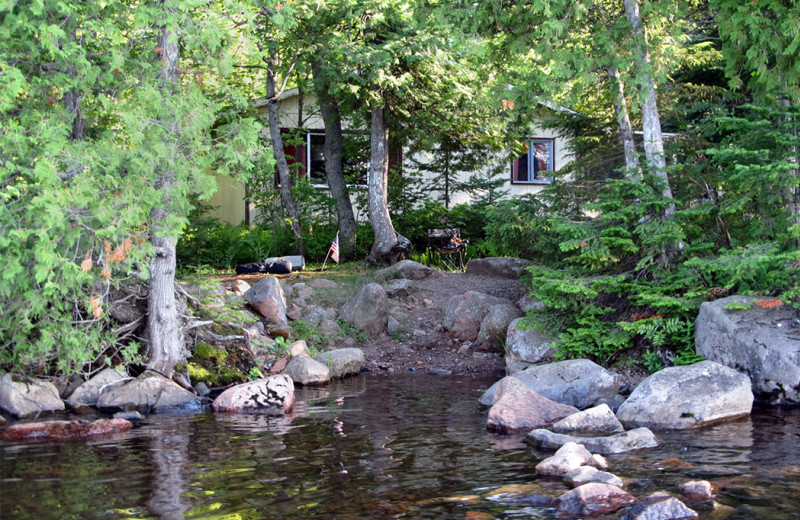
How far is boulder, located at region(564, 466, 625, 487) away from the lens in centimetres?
632

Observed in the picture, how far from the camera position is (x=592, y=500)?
583cm

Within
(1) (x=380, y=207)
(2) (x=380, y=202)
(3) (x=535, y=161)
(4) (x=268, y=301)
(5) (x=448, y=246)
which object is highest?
(3) (x=535, y=161)

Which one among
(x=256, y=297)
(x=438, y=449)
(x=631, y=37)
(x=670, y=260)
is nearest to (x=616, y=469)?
(x=438, y=449)

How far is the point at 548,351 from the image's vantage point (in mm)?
11539

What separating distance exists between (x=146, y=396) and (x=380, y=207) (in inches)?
328

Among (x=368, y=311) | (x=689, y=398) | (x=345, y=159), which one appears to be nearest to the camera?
(x=689, y=398)

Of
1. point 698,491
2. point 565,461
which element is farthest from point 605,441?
point 698,491

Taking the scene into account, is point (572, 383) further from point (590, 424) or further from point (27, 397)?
point (27, 397)

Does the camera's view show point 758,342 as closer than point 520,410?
No

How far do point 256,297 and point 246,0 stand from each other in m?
5.27

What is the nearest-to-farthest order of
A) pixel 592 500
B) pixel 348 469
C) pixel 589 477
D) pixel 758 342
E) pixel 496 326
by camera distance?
pixel 592 500, pixel 589 477, pixel 348 469, pixel 758 342, pixel 496 326

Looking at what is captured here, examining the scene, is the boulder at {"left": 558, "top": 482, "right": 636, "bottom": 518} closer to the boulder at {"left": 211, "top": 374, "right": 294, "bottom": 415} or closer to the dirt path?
the boulder at {"left": 211, "top": 374, "right": 294, "bottom": 415}

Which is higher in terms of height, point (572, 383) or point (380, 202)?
point (380, 202)

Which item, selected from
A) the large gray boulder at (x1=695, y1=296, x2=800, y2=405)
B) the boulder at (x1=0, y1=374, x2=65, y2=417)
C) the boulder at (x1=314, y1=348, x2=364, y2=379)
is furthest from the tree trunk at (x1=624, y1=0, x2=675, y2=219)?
the boulder at (x1=0, y1=374, x2=65, y2=417)
